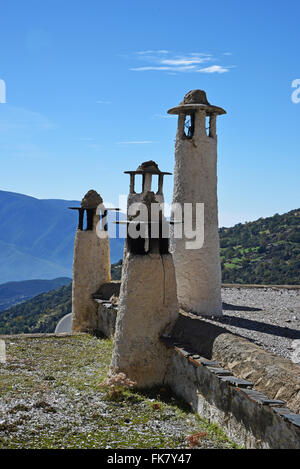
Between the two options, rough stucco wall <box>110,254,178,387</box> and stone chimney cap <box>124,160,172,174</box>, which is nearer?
rough stucco wall <box>110,254,178,387</box>

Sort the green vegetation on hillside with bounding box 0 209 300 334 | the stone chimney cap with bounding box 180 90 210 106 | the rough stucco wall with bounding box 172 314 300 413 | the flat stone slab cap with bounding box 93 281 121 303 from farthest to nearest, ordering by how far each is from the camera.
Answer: the green vegetation on hillside with bounding box 0 209 300 334, the flat stone slab cap with bounding box 93 281 121 303, the stone chimney cap with bounding box 180 90 210 106, the rough stucco wall with bounding box 172 314 300 413

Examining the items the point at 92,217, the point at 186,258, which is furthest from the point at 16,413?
the point at 92,217

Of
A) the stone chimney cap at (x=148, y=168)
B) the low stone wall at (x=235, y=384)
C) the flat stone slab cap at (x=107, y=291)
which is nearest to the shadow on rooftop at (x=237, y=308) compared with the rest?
the flat stone slab cap at (x=107, y=291)

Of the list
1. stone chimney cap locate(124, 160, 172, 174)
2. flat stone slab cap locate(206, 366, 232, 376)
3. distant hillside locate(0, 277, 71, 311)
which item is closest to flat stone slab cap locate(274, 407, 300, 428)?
flat stone slab cap locate(206, 366, 232, 376)

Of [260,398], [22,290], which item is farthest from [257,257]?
[22,290]

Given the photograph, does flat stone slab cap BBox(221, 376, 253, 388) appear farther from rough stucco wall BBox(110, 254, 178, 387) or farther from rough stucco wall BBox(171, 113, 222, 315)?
rough stucco wall BBox(171, 113, 222, 315)

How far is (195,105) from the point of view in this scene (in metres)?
13.7

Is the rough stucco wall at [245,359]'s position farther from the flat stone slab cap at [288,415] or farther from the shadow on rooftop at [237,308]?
the shadow on rooftop at [237,308]

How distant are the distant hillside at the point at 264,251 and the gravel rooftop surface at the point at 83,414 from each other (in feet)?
63.0

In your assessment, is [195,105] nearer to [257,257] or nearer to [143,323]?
[143,323]

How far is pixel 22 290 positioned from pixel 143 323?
15760 centimetres

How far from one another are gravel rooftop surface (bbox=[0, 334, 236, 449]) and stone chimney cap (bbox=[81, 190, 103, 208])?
5.92 m

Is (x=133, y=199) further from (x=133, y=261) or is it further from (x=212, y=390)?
(x=212, y=390)

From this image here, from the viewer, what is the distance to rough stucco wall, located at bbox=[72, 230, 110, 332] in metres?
16.3
